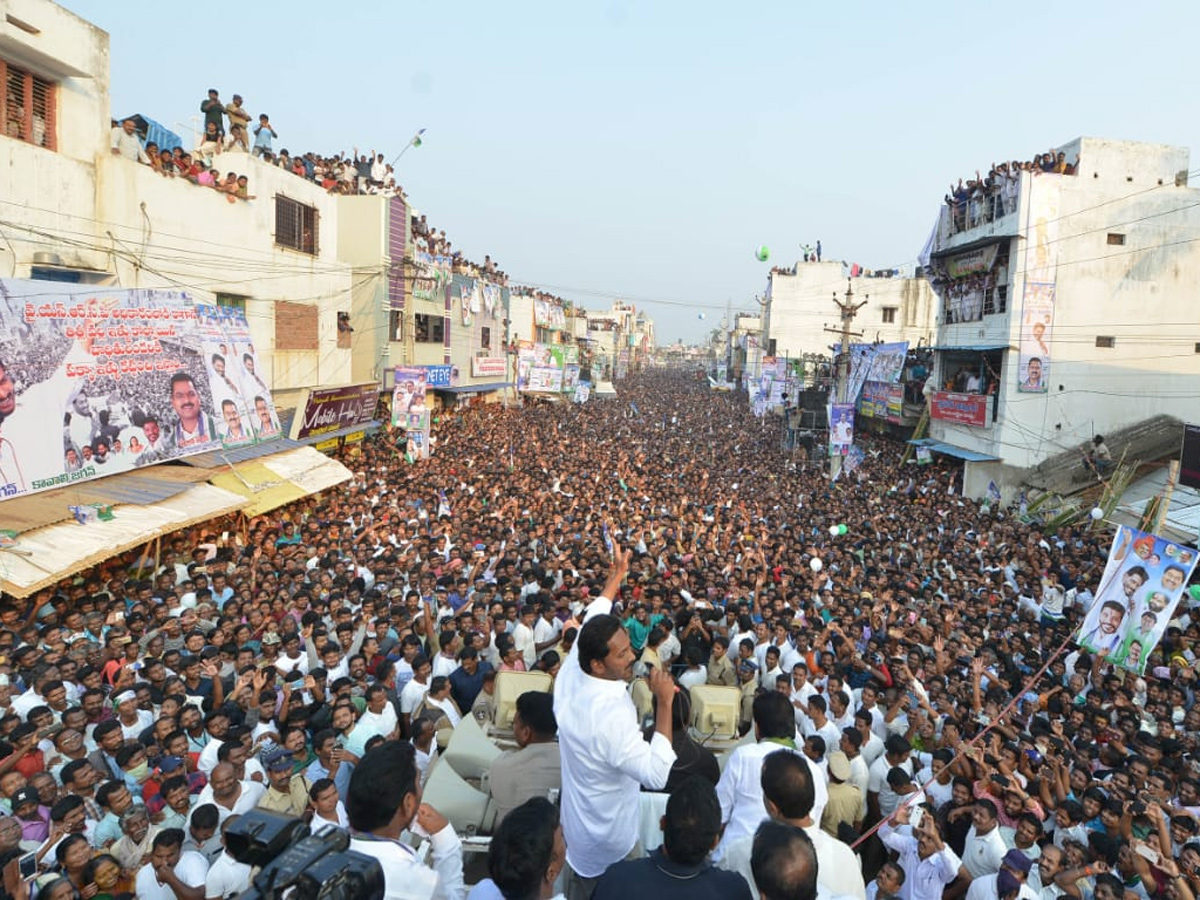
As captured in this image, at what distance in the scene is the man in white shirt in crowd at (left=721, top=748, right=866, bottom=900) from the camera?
2.75 metres

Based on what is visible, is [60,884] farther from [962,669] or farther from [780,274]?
[780,274]

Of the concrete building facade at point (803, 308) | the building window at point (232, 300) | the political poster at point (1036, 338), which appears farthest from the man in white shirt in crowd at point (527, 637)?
the concrete building facade at point (803, 308)

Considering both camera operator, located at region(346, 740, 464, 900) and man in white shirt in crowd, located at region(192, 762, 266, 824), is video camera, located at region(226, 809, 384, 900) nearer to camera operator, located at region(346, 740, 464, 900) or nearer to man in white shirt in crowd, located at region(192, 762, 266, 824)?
camera operator, located at region(346, 740, 464, 900)

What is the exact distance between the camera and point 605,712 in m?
2.78

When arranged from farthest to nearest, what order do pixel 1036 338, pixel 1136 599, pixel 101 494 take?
pixel 1036 338 < pixel 101 494 < pixel 1136 599

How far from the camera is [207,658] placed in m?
6.14

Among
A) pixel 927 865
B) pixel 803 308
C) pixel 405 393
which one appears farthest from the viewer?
pixel 803 308

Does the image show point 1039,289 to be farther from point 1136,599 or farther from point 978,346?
point 1136,599

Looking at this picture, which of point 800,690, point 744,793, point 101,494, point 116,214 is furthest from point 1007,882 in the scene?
point 116,214

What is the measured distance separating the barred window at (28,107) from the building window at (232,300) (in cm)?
417

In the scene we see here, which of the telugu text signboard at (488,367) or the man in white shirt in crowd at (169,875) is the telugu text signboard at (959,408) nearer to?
the telugu text signboard at (488,367)

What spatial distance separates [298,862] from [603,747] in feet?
3.82

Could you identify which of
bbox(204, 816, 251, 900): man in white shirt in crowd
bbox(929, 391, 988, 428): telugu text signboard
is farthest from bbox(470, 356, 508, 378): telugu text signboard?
bbox(204, 816, 251, 900): man in white shirt in crowd

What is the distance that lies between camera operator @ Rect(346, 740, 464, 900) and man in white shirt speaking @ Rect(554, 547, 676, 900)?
23.7 inches
